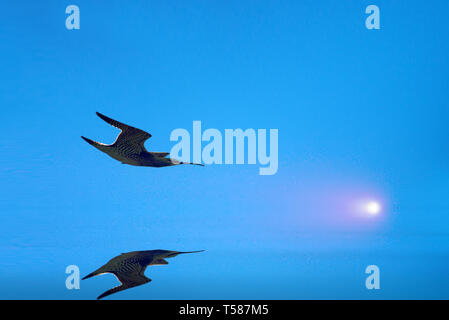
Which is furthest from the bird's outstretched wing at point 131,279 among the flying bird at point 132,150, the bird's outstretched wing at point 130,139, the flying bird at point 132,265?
the bird's outstretched wing at point 130,139

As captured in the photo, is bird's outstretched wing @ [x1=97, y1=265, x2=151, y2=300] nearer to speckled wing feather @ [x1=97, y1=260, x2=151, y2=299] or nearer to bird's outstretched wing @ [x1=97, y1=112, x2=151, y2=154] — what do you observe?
speckled wing feather @ [x1=97, y1=260, x2=151, y2=299]

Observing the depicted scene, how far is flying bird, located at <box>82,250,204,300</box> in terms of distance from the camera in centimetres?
852

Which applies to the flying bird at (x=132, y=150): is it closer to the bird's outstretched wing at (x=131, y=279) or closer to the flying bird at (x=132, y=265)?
the flying bird at (x=132, y=265)

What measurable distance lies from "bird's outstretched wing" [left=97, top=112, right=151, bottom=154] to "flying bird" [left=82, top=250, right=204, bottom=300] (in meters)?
2.29

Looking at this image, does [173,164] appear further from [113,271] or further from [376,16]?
[376,16]

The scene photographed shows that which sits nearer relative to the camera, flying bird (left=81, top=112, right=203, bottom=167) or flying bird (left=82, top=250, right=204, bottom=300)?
flying bird (left=81, top=112, right=203, bottom=167)

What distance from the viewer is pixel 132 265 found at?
29.0ft

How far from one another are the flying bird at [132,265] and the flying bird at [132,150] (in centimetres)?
200

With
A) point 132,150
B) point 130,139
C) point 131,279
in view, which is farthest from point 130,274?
point 130,139

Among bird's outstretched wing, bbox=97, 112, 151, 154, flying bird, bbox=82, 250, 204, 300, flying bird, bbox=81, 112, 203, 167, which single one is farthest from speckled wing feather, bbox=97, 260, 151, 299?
bird's outstretched wing, bbox=97, 112, 151, 154

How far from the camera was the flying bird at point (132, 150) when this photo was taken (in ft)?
27.5

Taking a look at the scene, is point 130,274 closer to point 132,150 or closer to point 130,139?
point 132,150
